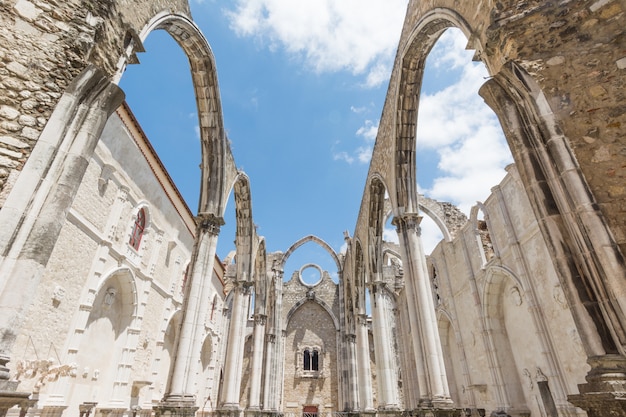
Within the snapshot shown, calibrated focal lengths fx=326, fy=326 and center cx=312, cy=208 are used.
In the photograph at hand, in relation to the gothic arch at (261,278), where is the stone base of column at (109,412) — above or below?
below

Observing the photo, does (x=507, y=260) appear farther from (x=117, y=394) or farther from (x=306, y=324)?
(x=306, y=324)

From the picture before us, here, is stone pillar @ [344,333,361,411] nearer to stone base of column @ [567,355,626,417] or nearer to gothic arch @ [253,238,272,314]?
gothic arch @ [253,238,272,314]

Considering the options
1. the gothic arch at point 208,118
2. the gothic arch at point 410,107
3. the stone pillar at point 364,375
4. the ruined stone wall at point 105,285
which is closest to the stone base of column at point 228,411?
the ruined stone wall at point 105,285

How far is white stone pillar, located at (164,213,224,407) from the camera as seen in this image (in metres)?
6.62

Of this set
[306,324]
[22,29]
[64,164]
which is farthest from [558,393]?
[306,324]

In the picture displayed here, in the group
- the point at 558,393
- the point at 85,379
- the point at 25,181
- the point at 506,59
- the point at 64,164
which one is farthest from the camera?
the point at 85,379

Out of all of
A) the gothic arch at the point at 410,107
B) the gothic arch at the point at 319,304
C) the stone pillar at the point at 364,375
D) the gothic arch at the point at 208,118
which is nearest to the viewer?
the gothic arch at the point at 410,107

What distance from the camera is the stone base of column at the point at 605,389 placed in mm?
2234

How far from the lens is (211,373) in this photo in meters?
18.6

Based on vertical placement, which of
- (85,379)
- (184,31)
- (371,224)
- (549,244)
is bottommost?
(85,379)

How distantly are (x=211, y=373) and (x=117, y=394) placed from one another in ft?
30.2

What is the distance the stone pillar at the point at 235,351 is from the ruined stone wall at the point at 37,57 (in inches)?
370

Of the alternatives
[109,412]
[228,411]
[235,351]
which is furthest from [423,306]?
[109,412]

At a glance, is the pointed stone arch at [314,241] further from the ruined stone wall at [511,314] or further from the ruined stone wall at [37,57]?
the ruined stone wall at [37,57]
